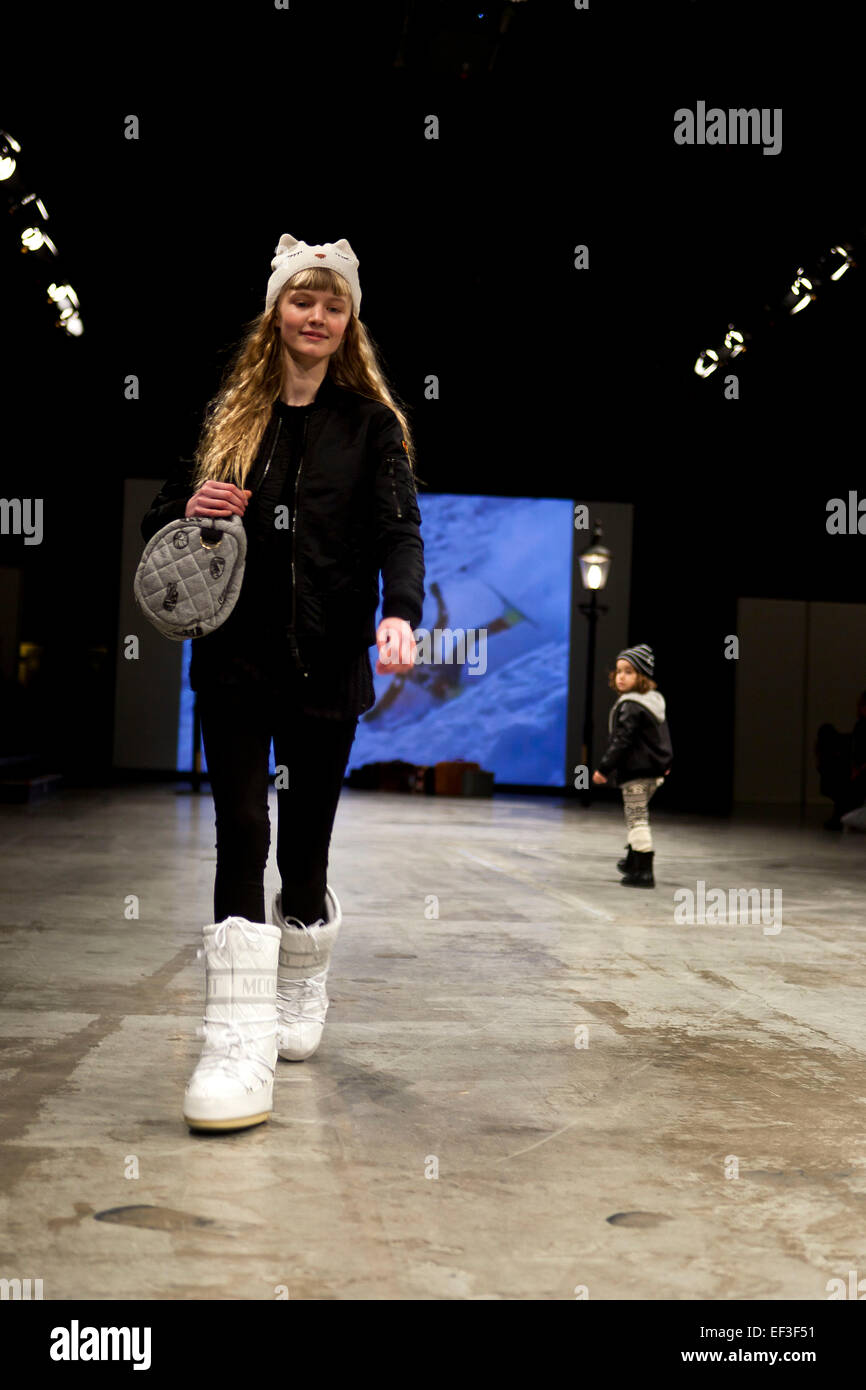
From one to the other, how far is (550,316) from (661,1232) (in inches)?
533

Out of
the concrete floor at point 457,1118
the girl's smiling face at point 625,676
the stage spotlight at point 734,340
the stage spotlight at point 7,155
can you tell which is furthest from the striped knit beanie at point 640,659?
the stage spotlight at point 734,340

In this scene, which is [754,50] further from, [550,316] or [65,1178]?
[65,1178]

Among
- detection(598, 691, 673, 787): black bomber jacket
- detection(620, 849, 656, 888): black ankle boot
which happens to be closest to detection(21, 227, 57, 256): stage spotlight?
detection(598, 691, 673, 787): black bomber jacket

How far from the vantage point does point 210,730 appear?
96.6 inches

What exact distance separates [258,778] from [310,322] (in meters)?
0.93

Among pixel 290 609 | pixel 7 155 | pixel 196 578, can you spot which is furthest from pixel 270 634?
pixel 7 155

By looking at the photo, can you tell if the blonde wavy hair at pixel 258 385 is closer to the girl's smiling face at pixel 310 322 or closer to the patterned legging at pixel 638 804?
the girl's smiling face at pixel 310 322

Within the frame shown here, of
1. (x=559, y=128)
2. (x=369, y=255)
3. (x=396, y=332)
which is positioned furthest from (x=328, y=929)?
(x=396, y=332)

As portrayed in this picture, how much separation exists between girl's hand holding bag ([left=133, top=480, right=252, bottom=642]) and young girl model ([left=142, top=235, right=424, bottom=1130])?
0.01 metres

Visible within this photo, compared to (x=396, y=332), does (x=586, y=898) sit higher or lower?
lower

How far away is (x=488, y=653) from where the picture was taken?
719 inches

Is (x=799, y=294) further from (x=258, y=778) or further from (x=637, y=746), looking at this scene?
(x=258, y=778)

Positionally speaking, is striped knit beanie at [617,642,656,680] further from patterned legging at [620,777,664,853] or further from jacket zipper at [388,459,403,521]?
jacket zipper at [388,459,403,521]

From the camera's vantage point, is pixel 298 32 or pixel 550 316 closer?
pixel 298 32
